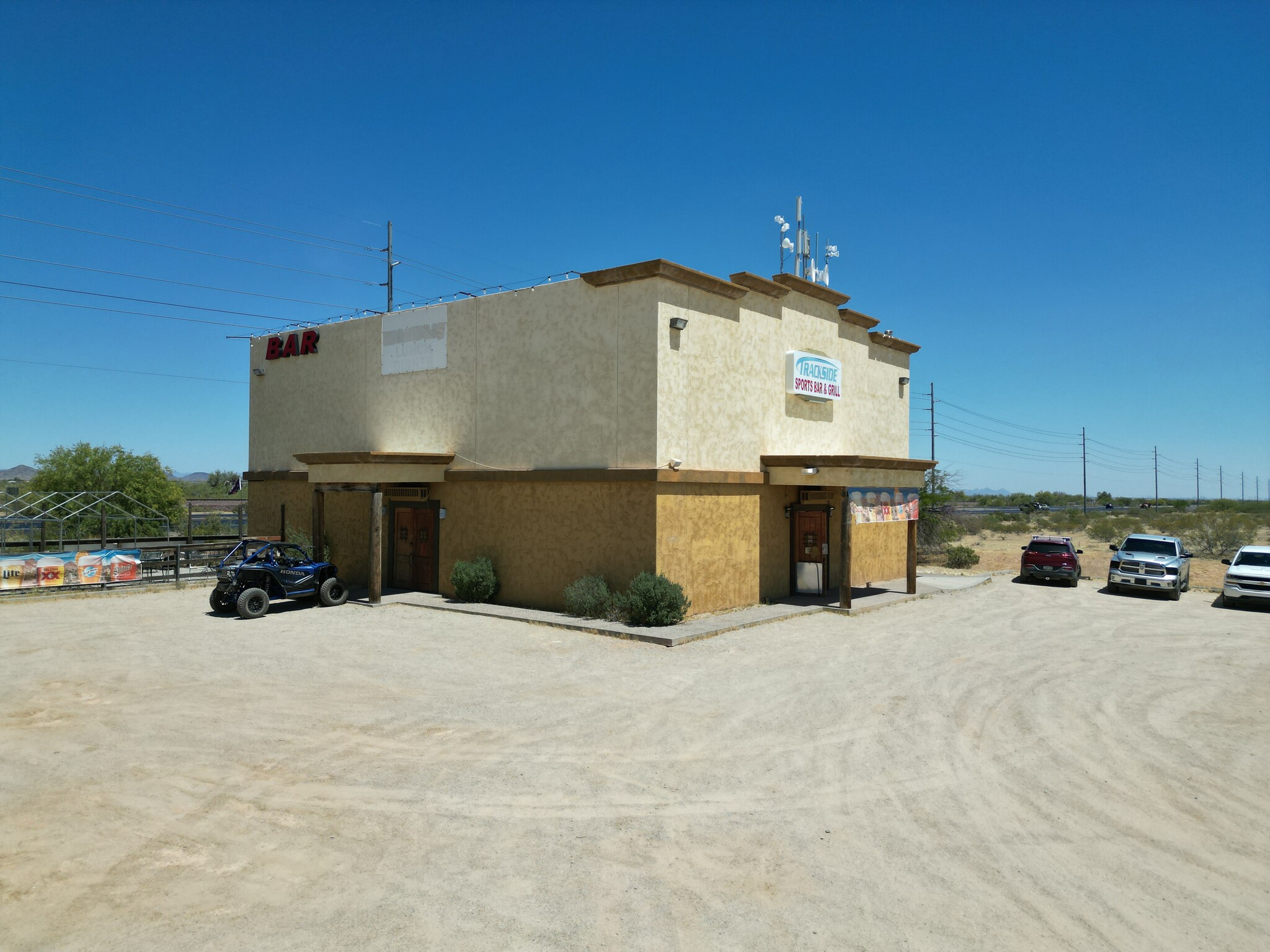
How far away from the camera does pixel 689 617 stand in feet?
58.0

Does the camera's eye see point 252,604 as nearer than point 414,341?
Yes

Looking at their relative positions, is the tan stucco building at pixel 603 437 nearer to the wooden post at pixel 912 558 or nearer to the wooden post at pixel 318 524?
the wooden post at pixel 318 524

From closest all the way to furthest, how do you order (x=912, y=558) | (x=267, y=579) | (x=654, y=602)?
(x=654, y=602) < (x=267, y=579) < (x=912, y=558)

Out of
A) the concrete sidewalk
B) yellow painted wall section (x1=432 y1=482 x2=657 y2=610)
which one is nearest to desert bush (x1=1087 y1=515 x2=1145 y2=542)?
the concrete sidewalk

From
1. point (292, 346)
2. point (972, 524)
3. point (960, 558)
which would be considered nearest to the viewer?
point (292, 346)

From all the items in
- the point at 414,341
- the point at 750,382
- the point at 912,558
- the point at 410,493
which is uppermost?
the point at 414,341

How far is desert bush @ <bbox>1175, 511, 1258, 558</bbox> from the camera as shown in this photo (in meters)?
40.5

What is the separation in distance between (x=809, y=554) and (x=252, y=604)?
1457cm

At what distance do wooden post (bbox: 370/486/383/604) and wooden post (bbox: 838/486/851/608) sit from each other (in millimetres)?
12013

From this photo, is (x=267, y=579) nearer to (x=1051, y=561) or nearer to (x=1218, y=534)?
(x=1051, y=561)

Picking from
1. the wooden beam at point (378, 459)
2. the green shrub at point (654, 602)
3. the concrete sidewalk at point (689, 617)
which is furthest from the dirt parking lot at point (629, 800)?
the wooden beam at point (378, 459)

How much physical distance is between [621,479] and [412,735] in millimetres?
8680

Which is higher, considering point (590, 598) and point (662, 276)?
point (662, 276)

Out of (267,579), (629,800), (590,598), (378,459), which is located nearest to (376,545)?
(378,459)
